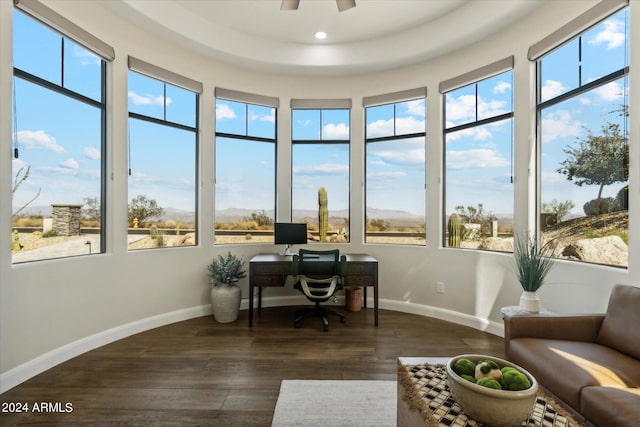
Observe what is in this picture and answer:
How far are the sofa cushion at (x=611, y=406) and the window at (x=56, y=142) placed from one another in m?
3.80

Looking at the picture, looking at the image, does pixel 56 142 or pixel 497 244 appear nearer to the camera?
pixel 56 142

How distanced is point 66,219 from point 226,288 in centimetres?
171

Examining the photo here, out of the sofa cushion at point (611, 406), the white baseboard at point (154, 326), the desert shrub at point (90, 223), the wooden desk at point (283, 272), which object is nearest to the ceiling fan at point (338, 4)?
the wooden desk at point (283, 272)

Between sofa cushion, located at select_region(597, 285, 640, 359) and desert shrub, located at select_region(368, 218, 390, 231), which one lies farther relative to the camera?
desert shrub, located at select_region(368, 218, 390, 231)

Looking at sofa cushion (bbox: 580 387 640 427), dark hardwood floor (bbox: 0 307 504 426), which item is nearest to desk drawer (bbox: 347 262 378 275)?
dark hardwood floor (bbox: 0 307 504 426)

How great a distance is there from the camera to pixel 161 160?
376cm

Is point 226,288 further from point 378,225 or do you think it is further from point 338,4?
point 338,4

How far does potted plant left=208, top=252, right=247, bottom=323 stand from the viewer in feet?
12.2

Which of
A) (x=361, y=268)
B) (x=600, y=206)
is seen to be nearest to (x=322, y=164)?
(x=361, y=268)

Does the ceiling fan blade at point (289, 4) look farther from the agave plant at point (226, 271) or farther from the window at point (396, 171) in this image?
the agave plant at point (226, 271)

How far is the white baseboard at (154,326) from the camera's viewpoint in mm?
2395

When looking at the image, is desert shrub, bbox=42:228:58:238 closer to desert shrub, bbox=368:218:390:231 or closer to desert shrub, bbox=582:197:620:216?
desert shrub, bbox=368:218:390:231

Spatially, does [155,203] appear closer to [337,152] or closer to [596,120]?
[337,152]

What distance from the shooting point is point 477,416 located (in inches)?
46.9
